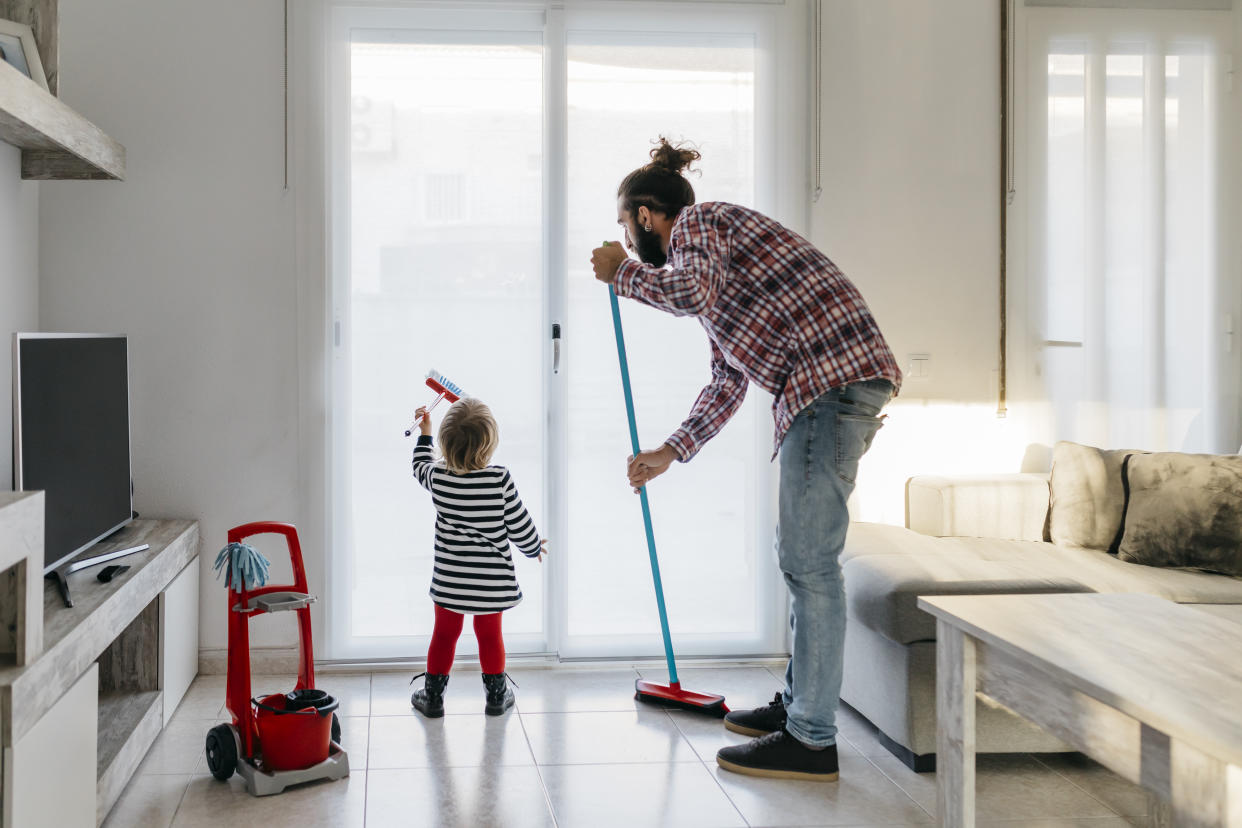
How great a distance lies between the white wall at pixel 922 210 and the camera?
10.7 feet

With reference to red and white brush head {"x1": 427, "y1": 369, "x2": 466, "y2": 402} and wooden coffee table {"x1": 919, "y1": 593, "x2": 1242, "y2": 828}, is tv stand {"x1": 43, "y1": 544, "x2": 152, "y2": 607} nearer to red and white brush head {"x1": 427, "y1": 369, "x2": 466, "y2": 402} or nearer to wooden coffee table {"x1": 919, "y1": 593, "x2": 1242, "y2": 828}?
red and white brush head {"x1": 427, "y1": 369, "x2": 466, "y2": 402}

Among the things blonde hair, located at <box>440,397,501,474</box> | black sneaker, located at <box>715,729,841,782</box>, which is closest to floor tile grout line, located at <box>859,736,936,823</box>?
black sneaker, located at <box>715,729,841,782</box>

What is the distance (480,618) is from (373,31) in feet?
6.11

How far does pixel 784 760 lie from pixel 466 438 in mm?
1126

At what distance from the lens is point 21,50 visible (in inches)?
92.6

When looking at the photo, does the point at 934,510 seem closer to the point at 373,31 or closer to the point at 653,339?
the point at 653,339

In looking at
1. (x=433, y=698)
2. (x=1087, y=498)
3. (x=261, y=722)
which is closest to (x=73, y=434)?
(x=261, y=722)

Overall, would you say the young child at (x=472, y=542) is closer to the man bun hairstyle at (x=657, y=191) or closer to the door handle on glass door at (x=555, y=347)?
the door handle on glass door at (x=555, y=347)

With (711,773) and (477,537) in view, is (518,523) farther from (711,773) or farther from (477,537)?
(711,773)

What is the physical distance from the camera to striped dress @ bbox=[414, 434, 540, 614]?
2.66 m

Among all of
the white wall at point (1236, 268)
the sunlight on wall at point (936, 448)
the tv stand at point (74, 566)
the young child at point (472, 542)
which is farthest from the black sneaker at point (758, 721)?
the white wall at point (1236, 268)

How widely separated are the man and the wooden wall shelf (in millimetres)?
1254

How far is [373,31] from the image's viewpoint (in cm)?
314

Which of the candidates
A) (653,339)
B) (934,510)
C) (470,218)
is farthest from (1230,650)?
(470,218)
